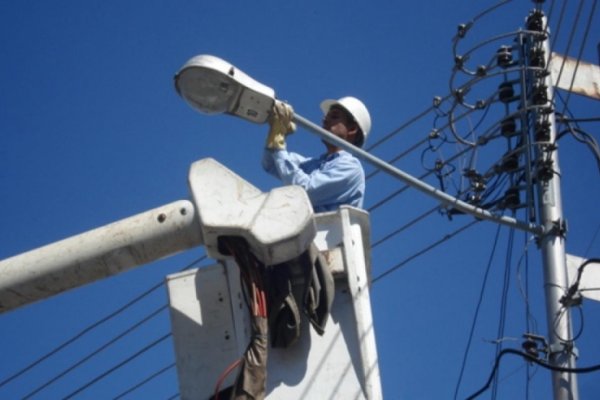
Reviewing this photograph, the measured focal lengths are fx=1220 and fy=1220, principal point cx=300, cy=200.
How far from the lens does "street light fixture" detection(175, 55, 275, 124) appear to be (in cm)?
480

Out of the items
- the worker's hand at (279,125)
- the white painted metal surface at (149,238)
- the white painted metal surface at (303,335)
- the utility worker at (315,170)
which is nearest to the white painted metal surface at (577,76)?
the utility worker at (315,170)

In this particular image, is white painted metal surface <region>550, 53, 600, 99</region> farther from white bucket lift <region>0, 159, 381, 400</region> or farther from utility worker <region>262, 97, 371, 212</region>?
white bucket lift <region>0, 159, 381, 400</region>

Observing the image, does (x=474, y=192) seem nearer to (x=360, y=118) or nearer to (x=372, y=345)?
(x=360, y=118)

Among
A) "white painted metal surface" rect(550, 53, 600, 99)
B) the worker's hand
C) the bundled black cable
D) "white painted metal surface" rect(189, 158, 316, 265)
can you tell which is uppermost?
"white painted metal surface" rect(550, 53, 600, 99)

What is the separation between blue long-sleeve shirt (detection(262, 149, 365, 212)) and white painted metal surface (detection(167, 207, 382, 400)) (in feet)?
2.31

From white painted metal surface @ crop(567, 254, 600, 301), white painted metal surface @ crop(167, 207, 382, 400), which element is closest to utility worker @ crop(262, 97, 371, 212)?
white painted metal surface @ crop(167, 207, 382, 400)

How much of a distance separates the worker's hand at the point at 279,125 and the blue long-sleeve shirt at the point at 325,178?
0.04 metres

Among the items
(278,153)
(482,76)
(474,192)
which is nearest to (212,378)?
(278,153)

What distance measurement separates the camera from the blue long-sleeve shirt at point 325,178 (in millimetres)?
5426

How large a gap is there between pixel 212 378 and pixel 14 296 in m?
0.77

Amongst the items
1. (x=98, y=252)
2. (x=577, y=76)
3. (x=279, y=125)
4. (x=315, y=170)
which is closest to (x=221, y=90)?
(x=279, y=125)

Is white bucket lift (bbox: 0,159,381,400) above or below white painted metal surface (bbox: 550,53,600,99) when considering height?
below

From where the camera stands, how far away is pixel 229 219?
4.23m

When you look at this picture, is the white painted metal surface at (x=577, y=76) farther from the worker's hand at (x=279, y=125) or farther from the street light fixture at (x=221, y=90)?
the street light fixture at (x=221, y=90)
